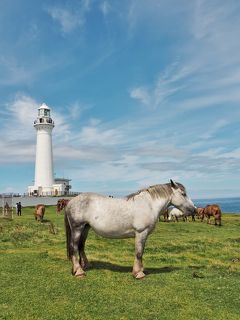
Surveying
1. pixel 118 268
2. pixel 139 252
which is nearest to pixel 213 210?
pixel 118 268

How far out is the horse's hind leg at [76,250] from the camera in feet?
42.1

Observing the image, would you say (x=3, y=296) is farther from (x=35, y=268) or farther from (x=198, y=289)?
(x=198, y=289)

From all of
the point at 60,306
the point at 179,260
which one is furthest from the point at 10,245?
the point at 60,306

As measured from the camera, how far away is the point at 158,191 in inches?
534

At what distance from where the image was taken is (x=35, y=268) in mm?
14203

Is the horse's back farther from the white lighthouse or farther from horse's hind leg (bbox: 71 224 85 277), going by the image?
the white lighthouse

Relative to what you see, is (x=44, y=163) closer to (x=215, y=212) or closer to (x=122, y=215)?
(x=215, y=212)

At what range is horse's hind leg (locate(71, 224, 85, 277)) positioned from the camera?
12.8 meters

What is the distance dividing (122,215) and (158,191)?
161 centimetres

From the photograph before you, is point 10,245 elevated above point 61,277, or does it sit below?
above

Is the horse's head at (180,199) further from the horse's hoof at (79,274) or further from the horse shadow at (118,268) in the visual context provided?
the horse's hoof at (79,274)

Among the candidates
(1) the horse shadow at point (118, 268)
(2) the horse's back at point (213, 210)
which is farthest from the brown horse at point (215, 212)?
(1) the horse shadow at point (118, 268)

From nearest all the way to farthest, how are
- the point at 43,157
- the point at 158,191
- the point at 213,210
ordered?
the point at 158,191
the point at 213,210
the point at 43,157

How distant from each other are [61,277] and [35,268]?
1.89 meters
